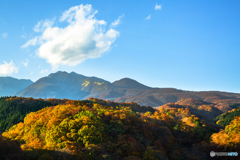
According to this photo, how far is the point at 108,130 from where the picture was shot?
1448 inches

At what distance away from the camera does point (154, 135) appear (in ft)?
156

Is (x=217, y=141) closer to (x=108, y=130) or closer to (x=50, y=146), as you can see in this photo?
(x=108, y=130)

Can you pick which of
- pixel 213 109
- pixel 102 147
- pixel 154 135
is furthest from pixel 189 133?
pixel 213 109

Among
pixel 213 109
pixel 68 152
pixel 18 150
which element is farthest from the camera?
pixel 213 109

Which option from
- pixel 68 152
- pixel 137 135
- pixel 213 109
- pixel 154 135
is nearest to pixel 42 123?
pixel 68 152

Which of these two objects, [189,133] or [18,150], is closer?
[18,150]

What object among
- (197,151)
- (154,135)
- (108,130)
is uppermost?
(108,130)

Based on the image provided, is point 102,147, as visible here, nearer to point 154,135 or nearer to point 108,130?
point 108,130

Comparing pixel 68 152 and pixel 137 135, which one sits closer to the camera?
pixel 68 152

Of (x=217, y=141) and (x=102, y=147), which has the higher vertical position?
(x=102, y=147)

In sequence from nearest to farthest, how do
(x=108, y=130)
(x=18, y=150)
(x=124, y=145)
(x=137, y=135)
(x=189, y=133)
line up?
(x=18, y=150)
(x=124, y=145)
(x=108, y=130)
(x=137, y=135)
(x=189, y=133)

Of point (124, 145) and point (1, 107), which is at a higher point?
point (1, 107)

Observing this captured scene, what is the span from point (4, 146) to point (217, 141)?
48.7 m

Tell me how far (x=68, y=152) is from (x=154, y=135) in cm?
2772
